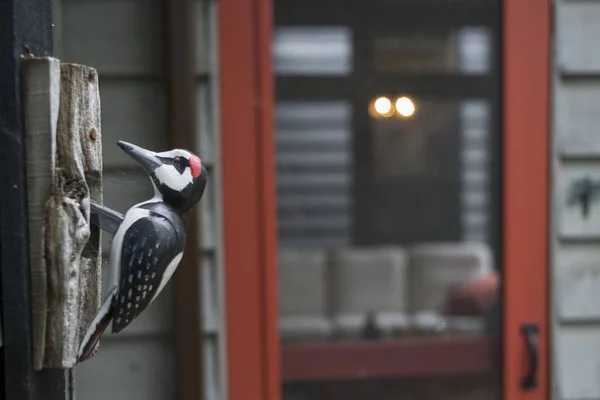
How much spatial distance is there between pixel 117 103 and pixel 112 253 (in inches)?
39.7

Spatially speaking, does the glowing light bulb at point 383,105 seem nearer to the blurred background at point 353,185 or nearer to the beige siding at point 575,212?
the blurred background at point 353,185

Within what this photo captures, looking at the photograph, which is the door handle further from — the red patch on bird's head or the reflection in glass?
the red patch on bird's head

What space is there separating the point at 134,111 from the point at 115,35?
0.59 ft

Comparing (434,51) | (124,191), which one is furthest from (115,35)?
(434,51)

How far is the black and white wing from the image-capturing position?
1.94 ft

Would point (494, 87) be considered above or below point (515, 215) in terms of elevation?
above

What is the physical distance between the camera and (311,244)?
2256 mm

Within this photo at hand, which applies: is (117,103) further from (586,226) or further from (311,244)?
(586,226)

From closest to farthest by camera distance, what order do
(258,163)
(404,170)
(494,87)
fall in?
(258,163) < (494,87) < (404,170)

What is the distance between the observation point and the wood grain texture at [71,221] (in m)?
0.60

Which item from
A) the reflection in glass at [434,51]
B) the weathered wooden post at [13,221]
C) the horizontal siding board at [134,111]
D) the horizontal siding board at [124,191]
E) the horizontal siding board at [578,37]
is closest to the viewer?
the weathered wooden post at [13,221]

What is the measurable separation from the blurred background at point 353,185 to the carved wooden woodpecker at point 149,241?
36 cm

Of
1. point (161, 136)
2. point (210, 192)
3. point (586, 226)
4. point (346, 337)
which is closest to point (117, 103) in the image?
point (161, 136)

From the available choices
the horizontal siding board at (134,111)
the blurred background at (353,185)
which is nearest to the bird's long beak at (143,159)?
the blurred background at (353,185)
